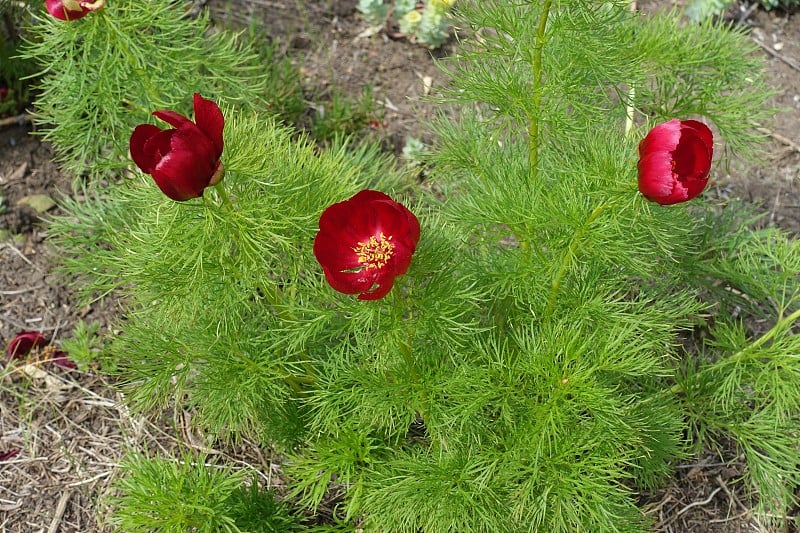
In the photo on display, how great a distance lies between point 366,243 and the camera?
1.42 metres

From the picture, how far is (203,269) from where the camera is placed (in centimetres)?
156

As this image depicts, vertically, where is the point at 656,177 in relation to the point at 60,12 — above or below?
above

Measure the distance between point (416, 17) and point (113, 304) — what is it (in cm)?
143

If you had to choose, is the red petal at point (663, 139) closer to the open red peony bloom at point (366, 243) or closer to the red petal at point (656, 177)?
the red petal at point (656, 177)

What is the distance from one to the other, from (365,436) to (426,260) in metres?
0.44

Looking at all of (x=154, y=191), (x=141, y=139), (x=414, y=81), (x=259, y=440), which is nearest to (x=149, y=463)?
(x=259, y=440)

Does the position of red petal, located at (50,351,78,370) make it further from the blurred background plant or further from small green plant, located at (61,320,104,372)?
the blurred background plant

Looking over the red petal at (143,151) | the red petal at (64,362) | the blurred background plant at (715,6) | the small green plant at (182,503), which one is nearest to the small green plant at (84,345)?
the red petal at (64,362)

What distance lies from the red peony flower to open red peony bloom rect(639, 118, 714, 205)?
169 cm

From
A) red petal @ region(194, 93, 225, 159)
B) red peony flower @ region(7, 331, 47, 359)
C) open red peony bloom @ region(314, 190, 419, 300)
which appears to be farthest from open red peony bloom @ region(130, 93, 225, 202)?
red peony flower @ region(7, 331, 47, 359)

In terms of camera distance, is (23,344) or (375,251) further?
(23,344)

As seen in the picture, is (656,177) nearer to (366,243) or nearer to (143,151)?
(366,243)

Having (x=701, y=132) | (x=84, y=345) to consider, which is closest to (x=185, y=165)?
(x=701, y=132)

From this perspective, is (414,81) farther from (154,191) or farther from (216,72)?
(154,191)
